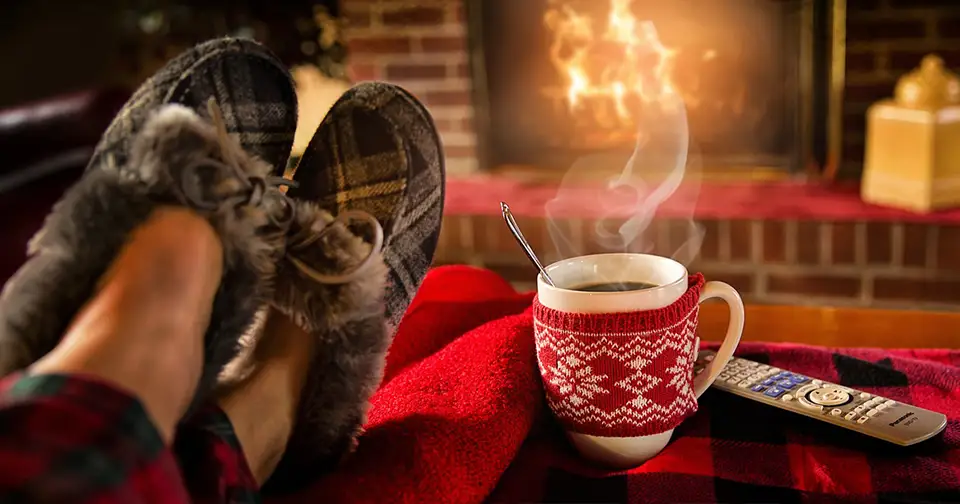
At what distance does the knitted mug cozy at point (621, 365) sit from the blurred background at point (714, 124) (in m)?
1.01

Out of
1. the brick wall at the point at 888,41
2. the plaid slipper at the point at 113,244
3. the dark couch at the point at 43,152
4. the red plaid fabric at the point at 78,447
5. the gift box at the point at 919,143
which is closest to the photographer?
the red plaid fabric at the point at 78,447

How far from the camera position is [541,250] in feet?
5.82

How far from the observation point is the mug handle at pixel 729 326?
603 mm

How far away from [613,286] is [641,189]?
130cm

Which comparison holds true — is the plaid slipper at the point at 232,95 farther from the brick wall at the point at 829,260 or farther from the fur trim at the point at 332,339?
the brick wall at the point at 829,260

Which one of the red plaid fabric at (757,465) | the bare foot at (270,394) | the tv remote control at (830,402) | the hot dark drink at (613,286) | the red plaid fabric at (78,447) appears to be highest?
the red plaid fabric at (78,447)

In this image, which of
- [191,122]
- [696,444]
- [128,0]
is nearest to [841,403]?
[696,444]

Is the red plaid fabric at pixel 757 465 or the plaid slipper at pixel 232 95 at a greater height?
the plaid slipper at pixel 232 95

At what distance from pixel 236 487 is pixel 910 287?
1.38 meters

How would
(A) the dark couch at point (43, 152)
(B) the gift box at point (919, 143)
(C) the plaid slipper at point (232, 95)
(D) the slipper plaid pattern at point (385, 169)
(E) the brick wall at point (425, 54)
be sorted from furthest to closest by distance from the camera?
1. (E) the brick wall at point (425, 54)
2. (B) the gift box at point (919, 143)
3. (A) the dark couch at point (43, 152)
4. (D) the slipper plaid pattern at point (385, 169)
5. (C) the plaid slipper at point (232, 95)

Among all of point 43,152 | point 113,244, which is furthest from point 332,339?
point 43,152

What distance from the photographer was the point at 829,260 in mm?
1606

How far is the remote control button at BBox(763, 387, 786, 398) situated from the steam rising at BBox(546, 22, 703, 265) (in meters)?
1.00

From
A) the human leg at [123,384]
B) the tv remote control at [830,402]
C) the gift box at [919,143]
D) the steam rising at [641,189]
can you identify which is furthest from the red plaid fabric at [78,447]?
the gift box at [919,143]
